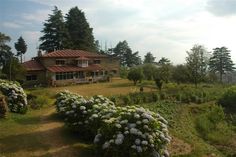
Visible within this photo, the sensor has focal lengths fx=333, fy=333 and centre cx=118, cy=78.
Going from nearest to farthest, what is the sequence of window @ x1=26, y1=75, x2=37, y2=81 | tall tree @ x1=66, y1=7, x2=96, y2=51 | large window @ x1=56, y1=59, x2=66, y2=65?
1. window @ x1=26, y1=75, x2=37, y2=81
2. large window @ x1=56, y1=59, x2=66, y2=65
3. tall tree @ x1=66, y1=7, x2=96, y2=51

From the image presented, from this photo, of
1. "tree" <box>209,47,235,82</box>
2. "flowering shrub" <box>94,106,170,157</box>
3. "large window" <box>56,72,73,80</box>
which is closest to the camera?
"flowering shrub" <box>94,106,170,157</box>

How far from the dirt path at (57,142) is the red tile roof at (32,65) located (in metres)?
25.9

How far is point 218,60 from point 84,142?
181 ft

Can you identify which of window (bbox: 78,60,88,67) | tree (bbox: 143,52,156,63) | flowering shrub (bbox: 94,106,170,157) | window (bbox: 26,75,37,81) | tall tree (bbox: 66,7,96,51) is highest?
tall tree (bbox: 66,7,96,51)

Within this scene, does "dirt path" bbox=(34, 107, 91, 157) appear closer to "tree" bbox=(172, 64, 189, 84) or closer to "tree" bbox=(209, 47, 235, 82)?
"tree" bbox=(172, 64, 189, 84)

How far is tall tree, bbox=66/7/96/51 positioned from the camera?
192 feet

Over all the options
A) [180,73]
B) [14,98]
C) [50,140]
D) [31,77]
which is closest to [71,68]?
[31,77]

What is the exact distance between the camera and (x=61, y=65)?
4719 centimetres

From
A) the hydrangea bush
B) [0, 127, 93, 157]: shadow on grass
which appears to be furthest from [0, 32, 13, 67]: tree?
the hydrangea bush

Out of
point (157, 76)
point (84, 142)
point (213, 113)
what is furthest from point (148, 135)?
point (157, 76)

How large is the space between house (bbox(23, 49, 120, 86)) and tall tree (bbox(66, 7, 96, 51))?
7.01 metres

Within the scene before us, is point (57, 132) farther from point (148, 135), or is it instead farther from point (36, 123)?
point (148, 135)

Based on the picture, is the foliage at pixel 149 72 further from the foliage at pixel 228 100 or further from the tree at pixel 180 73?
the foliage at pixel 228 100

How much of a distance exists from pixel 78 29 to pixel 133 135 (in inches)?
1916
